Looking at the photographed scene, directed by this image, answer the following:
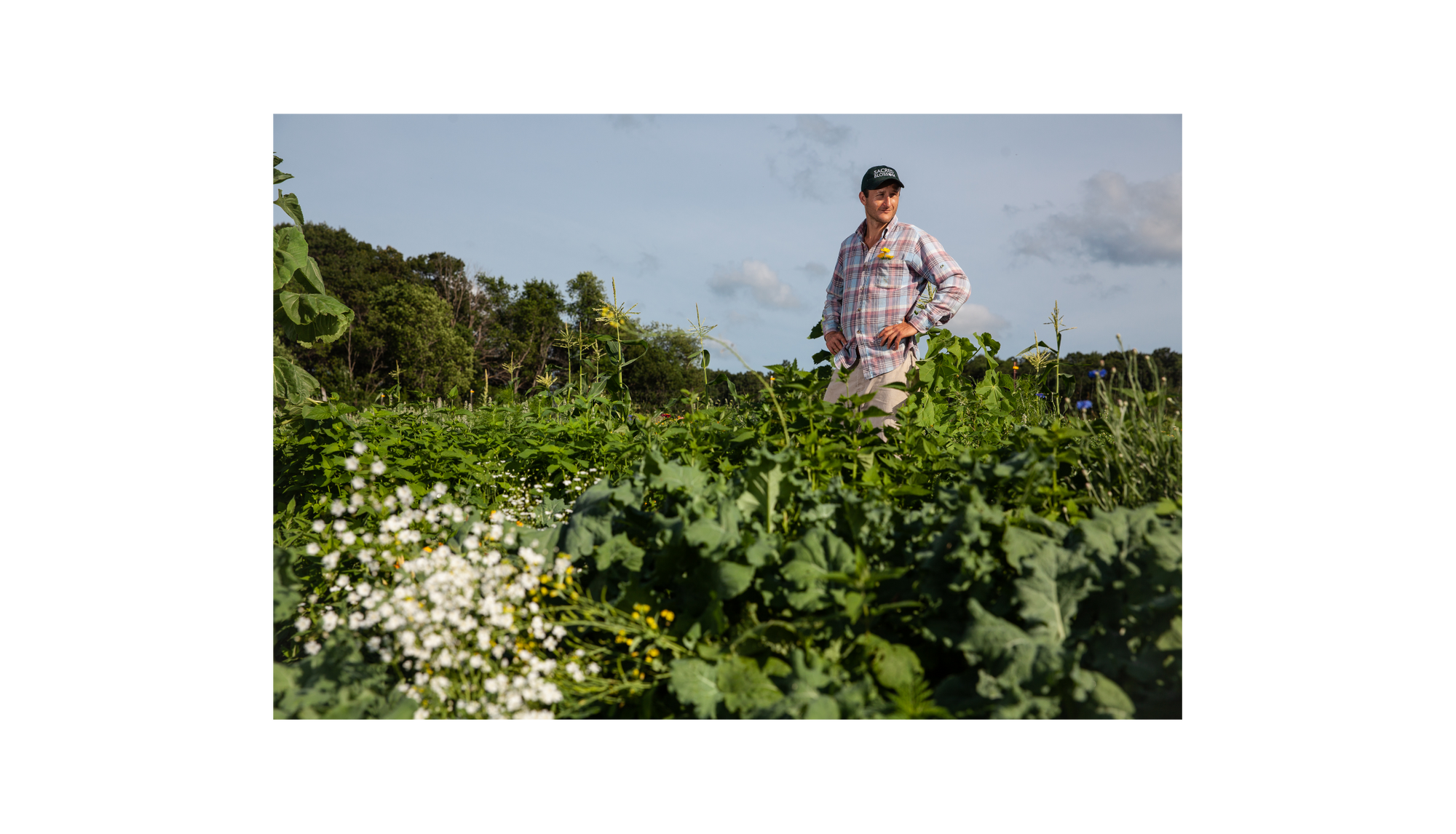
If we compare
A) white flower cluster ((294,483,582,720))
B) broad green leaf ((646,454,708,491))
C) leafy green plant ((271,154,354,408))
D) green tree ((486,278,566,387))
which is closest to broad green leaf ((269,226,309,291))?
leafy green plant ((271,154,354,408))

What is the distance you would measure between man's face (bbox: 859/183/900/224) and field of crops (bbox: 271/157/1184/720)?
2.05 metres

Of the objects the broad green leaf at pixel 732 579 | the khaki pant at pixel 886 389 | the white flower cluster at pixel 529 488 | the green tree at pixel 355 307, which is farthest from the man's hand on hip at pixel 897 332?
the green tree at pixel 355 307

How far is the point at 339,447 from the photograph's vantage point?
11.2 ft

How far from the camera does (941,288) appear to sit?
449cm

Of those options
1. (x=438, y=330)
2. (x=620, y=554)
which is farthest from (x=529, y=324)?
(x=620, y=554)

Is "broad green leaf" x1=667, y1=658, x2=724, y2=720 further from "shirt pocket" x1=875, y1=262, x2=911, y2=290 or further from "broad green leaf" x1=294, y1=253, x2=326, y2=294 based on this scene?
"shirt pocket" x1=875, y1=262, x2=911, y2=290

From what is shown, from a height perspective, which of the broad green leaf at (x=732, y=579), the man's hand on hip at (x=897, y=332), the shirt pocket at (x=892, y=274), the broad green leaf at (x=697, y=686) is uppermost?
the shirt pocket at (x=892, y=274)

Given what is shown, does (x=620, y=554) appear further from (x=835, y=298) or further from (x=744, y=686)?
(x=835, y=298)

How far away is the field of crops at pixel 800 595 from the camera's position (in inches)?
71.4

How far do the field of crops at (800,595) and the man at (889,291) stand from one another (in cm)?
152

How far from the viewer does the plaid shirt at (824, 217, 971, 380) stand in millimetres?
4449

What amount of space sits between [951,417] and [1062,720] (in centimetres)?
203

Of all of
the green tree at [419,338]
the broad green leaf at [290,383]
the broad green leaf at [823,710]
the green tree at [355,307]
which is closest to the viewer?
the broad green leaf at [823,710]

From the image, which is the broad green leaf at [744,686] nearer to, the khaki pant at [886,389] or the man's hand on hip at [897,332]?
the khaki pant at [886,389]
